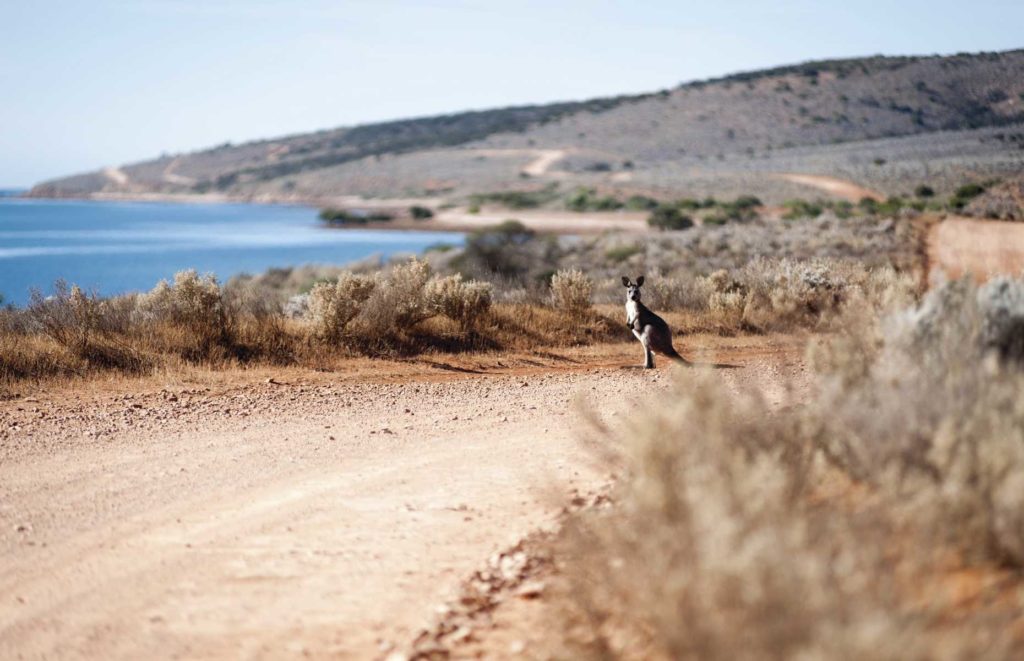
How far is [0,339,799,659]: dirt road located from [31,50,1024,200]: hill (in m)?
31.3

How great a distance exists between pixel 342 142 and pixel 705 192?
317 feet

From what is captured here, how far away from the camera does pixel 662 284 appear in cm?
1761

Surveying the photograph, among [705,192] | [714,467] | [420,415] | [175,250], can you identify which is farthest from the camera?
[705,192]

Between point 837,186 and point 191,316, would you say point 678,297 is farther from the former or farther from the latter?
point 837,186

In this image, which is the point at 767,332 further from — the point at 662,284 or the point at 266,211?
the point at 266,211

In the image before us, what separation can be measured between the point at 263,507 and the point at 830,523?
174 inches

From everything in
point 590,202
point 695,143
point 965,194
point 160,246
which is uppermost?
point 695,143

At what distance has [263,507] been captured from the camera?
6.63m

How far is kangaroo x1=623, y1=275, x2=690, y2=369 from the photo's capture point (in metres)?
12.0

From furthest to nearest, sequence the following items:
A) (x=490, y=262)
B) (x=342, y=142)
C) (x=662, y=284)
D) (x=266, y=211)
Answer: (x=342, y=142) → (x=266, y=211) → (x=490, y=262) → (x=662, y=284)

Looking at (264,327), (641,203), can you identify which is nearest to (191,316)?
(264,327)

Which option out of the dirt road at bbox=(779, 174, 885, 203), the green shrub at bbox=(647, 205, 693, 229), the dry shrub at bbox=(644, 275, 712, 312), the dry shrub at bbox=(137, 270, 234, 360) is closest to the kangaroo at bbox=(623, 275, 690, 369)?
the dry shrub at bbox=(644, 275, 712, 312)

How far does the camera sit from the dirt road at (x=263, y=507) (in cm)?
491

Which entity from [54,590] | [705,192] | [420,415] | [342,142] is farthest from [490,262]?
[342,142]
